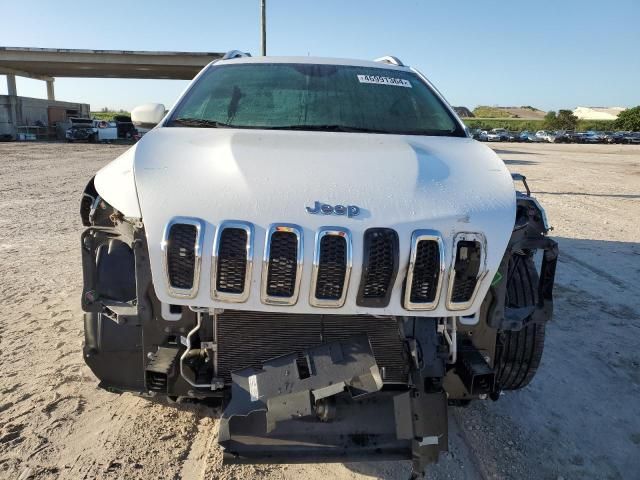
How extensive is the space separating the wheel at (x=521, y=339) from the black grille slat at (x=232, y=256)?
4.67 feet

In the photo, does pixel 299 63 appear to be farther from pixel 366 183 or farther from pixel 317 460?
pixel 317 460

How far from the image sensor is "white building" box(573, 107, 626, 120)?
4180 inches

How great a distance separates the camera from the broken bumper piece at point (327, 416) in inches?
79.6

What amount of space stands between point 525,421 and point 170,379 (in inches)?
81.4

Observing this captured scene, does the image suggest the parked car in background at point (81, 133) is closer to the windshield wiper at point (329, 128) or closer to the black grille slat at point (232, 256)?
the windshield wiper at point (329, 128)

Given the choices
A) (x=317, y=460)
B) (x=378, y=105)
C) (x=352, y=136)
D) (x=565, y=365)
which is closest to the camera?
(x=317, y=460)

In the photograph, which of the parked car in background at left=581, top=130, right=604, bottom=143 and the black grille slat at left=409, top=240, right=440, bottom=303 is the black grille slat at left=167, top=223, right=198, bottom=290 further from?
the parked car in background at left=581, top=130, right=604, bottom=143

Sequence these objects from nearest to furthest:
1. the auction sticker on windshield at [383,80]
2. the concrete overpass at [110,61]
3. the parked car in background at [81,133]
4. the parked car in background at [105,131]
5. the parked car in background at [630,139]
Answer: the auction sticker on windshield at [383,80] → the concrete overpass at [110,61] → the parked car in background at [81,133] → the parked car in background at [105,131] → the parked car in background at [630,139]

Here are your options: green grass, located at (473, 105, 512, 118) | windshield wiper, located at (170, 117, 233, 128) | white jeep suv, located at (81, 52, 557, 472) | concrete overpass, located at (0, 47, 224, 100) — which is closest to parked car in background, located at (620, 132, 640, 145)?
concrete overpass, located at (0, 47, 224, 100)

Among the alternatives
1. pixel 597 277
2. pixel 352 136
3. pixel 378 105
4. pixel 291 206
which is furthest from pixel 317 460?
pixel 597 277

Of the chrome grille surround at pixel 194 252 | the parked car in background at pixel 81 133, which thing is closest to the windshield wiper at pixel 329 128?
the chrome grille surround at pixel 194 252

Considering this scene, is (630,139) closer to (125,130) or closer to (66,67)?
(125,130)

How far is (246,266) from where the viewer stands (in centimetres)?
184

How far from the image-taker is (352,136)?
278 cm
